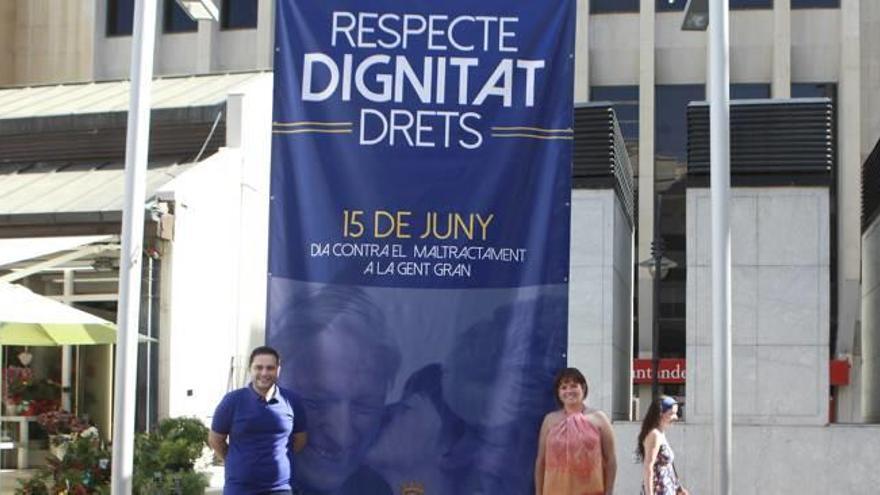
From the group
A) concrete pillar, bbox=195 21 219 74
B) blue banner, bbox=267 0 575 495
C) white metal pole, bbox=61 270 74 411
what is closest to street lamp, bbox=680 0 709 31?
blue banner, bbox=267 0 575 495

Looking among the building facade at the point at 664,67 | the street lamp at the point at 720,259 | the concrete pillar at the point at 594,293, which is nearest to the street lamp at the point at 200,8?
the street lamp at the point at 720,259

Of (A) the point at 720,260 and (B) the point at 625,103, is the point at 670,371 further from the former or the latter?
(A) the point at 720,260

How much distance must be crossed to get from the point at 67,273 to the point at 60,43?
26.7 metres

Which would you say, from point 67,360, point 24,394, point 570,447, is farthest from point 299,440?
point 67,360

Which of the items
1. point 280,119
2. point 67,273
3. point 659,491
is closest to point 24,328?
point 280,119

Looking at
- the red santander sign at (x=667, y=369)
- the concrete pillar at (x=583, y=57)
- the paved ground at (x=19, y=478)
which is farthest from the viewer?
the concrete pillar at (x=583, y=57)

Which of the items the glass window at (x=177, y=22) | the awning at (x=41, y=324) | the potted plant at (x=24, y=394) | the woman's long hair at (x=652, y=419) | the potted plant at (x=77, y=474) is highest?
the glass window at (x=177, y=22)

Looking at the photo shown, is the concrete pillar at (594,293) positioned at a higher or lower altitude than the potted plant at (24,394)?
higher

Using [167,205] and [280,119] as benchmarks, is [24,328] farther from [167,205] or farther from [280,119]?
[167,205]

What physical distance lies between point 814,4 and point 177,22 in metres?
20.7

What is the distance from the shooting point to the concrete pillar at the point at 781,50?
3941 cm

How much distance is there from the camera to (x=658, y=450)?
9.68 metres

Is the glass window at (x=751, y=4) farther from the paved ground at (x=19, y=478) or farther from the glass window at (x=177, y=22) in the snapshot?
the paved ground at (x=19, y=478)

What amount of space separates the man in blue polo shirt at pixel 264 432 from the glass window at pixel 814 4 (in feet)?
119
